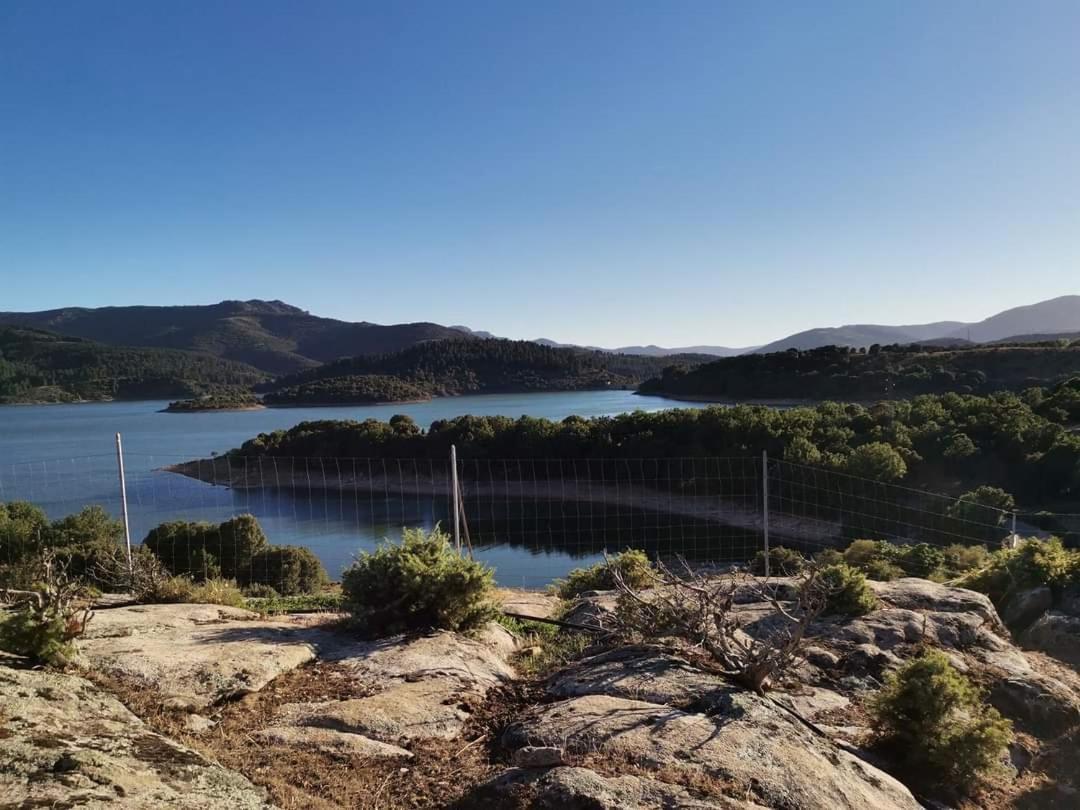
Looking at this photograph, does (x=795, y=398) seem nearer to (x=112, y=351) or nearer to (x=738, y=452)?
(x=738, y=452)

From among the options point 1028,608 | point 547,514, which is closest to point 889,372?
point 547,514

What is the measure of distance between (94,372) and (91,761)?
139 meters

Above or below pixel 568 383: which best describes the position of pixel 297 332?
above

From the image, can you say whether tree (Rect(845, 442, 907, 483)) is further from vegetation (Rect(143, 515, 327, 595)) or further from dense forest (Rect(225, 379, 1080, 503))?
vegetation (Rect(143, 515, 327, 595))

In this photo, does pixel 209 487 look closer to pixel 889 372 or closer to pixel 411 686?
pixel 411 686

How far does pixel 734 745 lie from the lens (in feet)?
11.3

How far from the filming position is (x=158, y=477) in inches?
1881

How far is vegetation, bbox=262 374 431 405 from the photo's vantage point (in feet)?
329

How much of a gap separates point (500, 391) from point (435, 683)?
374ft

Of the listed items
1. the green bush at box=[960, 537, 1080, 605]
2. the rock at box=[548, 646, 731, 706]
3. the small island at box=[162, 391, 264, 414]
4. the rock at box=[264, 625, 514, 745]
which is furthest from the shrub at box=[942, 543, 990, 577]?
the small island at box=[162, 391, 264, 414]

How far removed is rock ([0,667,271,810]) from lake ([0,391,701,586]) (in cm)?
1152

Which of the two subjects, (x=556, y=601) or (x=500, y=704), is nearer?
(x=500, y=704)

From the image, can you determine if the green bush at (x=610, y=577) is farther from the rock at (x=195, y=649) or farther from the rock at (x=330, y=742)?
the rock at (x=330, y=742)

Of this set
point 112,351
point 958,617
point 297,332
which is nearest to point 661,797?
point 958,617
